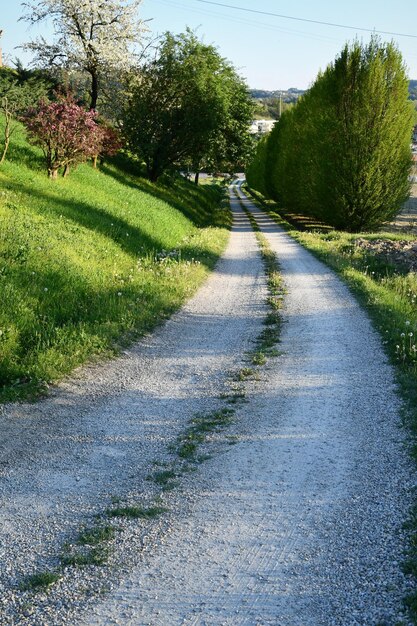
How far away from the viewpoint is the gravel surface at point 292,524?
3.72m

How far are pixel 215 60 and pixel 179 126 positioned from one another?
513cm

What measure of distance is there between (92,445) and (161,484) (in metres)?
1.09

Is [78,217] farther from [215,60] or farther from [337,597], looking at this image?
[215,60]

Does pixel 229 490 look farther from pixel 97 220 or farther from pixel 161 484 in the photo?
pixel 97 220

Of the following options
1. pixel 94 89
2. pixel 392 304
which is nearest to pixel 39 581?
pixel 392 304

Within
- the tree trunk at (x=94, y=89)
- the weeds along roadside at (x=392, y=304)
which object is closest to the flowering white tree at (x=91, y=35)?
the tree trunk at (x=94, y=89)

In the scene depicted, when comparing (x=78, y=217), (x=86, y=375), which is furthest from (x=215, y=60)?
(x=86, y=375)

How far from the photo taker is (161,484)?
17.4 ft

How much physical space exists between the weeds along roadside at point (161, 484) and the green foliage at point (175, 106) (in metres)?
27.6

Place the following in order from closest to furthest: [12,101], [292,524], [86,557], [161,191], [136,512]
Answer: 1. [86,557]
2. [292,524]
3. [136,512]
4. [12,101]
5. [161,191]

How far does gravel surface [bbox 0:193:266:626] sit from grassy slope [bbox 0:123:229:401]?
510 millimetres

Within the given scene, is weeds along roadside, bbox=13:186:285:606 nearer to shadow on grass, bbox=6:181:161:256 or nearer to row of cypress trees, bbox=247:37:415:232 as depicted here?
shadow on grass, bbox=6:181:161:256

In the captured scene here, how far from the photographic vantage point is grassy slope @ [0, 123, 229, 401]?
335 inches

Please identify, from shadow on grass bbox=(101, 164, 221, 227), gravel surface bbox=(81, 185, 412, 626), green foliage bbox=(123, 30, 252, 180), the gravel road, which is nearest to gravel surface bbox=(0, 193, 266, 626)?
the gravel road
